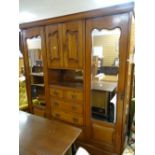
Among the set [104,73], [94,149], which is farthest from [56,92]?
[94,149]

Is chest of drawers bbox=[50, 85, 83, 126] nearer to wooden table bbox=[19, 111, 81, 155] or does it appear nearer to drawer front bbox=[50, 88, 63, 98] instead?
drawer front bbox=[50, 88, 63, 98]

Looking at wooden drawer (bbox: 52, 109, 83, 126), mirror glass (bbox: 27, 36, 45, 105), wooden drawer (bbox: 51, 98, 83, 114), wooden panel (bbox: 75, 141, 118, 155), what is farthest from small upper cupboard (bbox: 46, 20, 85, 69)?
wooden panel (bbox: 75, 141, 118, 155)

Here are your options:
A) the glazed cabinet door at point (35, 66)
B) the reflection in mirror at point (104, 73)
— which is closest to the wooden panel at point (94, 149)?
the reflection in mirror at point (104, 73)

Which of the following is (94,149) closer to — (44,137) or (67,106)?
(67,106)

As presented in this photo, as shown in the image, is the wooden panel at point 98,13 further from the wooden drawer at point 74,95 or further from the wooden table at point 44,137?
the wooden table at point 44,137

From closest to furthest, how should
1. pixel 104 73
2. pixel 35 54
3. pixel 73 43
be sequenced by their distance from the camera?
pixel 104 73, pixel 73 43, pixel 35 54

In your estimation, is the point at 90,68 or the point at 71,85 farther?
the point at 71,85

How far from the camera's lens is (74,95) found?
78.9 inches

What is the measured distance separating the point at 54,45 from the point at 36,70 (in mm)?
607

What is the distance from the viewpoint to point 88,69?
1815 millimetres

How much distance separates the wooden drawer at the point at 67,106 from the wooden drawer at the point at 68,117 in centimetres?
7
